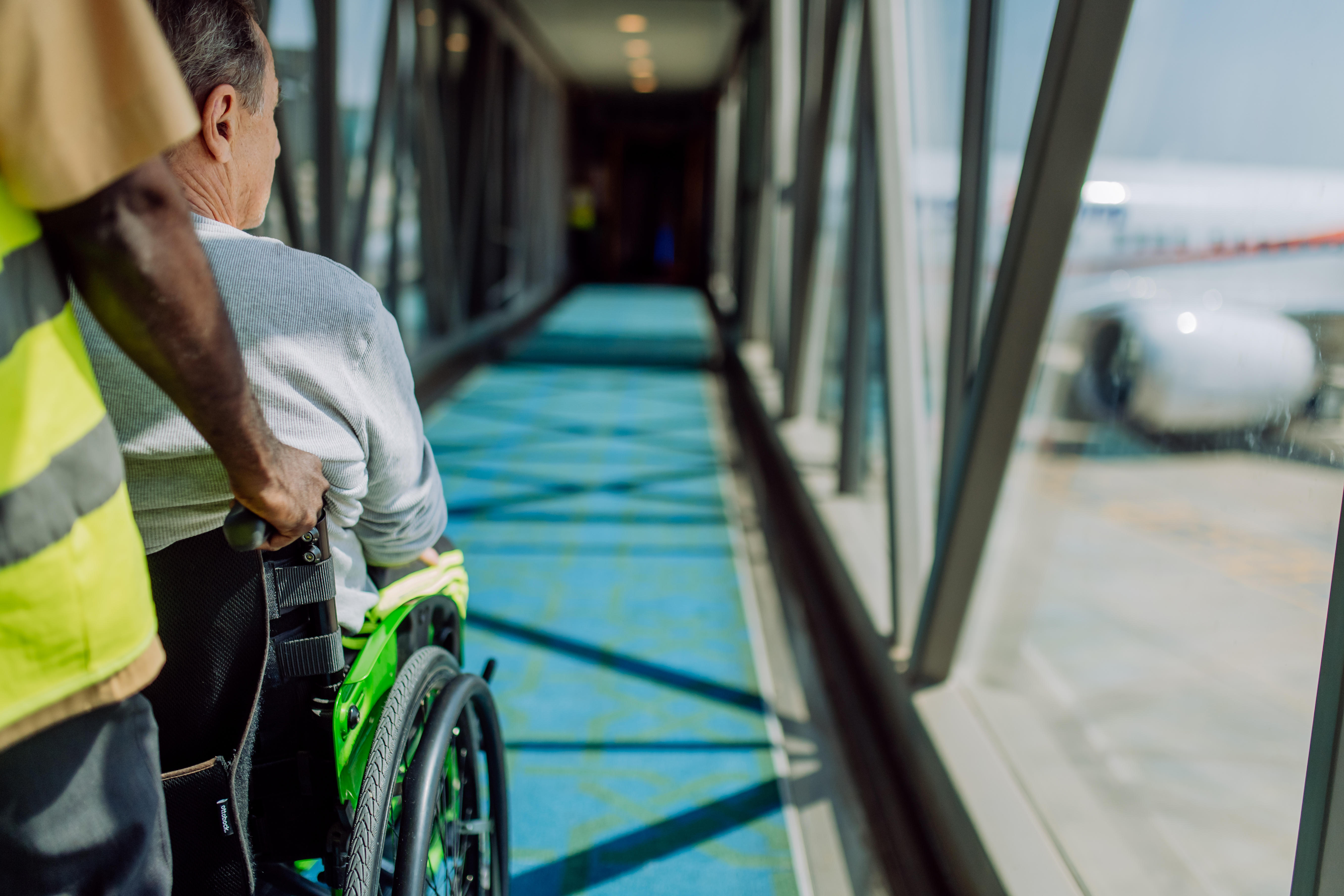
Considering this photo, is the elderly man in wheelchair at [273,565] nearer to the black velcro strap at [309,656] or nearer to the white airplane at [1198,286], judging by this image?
the black velcro strap at [309,656]

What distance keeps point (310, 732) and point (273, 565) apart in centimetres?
22

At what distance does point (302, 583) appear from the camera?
1.04 m

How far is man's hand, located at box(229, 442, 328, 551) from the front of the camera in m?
0.83

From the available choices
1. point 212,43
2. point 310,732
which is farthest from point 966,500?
point 212,43

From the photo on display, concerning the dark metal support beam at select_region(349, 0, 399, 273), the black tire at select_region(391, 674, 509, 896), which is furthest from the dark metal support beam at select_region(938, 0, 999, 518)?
the dark metal support beam at select_region(349, 0, 399, 273)

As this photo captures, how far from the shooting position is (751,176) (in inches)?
384

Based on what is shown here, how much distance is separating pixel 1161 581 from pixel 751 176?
685cm

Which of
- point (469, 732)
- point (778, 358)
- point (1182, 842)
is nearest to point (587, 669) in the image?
point (469, 732)

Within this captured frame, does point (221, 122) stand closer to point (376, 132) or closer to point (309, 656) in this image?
point (309, 656)

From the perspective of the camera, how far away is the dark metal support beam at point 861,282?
10.4ft

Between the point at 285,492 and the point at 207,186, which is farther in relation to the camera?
the point at 207,186

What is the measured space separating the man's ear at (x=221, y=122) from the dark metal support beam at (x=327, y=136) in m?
3.81

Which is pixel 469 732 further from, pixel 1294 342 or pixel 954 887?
pixel 1294 342

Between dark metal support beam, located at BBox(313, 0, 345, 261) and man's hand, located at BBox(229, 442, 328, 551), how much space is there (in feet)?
13.0
